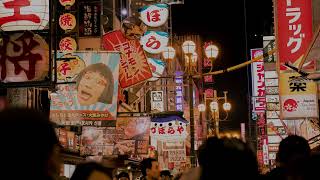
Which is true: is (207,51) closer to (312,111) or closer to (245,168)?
(312,111)

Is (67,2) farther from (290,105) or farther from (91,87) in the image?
(290,105)

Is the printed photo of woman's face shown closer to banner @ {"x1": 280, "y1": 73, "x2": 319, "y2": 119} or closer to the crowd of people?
banner @ {"x1": 280, "y1": 73, "x2": 319, "y2": 119}

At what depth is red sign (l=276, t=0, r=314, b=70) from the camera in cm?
1389

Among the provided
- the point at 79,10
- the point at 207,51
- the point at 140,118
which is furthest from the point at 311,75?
the point at 79,10

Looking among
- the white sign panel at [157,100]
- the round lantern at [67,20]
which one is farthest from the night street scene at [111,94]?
the white sign panel at [157,100]

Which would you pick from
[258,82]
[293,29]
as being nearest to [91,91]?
[293,29]

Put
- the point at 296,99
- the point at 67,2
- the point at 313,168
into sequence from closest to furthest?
the point at 313,168 → the point at 296,99 → the point at 67,2

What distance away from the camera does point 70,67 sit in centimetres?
1527

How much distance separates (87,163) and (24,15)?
7342 millimetres

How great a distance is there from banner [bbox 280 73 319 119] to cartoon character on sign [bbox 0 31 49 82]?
31.6 ft

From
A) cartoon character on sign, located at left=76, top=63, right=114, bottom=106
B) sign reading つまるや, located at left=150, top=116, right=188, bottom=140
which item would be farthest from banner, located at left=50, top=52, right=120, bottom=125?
sign reading つまるや, located at left=150, top=116, right=188, bottom=140

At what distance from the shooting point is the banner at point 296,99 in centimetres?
1744

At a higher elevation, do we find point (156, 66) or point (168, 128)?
point (156, 66)

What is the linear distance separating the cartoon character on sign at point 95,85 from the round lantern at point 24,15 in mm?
4021
